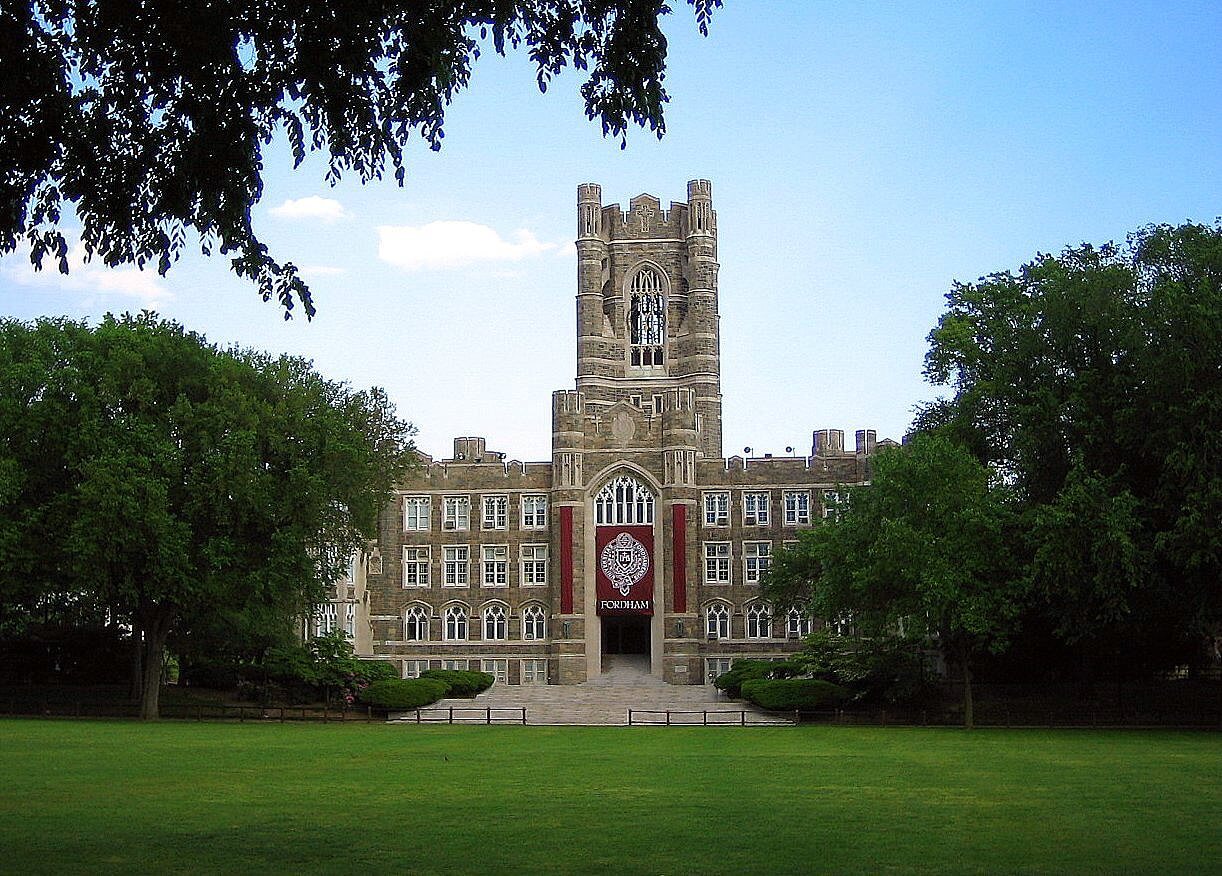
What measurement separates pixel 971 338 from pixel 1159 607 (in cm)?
1551

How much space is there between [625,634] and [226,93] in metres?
75.9

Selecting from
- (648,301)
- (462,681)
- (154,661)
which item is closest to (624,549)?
(462,681)

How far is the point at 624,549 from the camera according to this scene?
79875 mm

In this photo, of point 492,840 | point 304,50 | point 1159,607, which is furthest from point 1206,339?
point 304,50

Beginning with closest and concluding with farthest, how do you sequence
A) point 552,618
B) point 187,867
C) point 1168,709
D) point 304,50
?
point 304,50
point 187,867
point 1168,709
point 552,618

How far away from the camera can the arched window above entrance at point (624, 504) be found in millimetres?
80062

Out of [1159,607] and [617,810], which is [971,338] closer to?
[1159,607]

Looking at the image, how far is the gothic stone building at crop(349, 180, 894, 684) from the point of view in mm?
79438

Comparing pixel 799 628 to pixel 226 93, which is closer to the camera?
pixel 226 93

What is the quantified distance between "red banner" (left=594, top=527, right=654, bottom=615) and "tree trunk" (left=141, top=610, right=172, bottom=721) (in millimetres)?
33549

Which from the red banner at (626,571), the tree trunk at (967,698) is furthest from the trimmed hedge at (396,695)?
the red banner at (626,571)

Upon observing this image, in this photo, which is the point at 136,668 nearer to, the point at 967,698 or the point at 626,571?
the point at 967,698

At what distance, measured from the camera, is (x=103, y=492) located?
44562mm

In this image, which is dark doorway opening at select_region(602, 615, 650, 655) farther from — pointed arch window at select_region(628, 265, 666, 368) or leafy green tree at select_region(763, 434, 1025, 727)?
leafy green tree at select_region(763, 434, 1025, 727)
